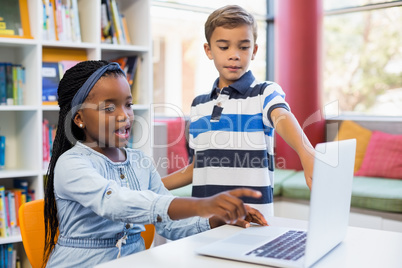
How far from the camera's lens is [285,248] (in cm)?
106

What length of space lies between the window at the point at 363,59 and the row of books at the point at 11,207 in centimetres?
277

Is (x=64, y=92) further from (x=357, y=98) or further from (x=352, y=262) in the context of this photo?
(x=357, y=98)

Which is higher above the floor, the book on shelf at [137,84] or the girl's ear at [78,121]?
the book on shelf at [137,84]

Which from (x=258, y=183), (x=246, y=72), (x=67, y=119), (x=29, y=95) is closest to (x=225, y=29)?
(x=246, y=72)

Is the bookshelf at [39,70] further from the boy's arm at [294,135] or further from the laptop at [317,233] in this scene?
the laptop at [317,233]

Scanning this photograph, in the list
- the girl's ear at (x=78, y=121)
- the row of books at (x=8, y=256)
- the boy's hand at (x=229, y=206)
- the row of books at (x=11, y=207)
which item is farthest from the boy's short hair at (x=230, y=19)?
the row of books at (x=8, y=256)

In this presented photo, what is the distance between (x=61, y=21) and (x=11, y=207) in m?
1.06

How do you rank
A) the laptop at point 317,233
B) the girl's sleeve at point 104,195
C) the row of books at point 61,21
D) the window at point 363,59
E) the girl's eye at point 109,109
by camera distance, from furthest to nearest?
the window at point 363,59
the row of books at point 61,21
the girl's eye at point 109,109
the girl's sleeve at point 104,195
the laptop at point 317,233

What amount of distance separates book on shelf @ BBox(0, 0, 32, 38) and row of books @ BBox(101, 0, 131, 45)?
1.46 feet

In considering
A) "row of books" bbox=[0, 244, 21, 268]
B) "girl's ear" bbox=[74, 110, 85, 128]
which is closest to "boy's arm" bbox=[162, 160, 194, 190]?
"girl's ear" bbox=[74, 110, 85, 128]

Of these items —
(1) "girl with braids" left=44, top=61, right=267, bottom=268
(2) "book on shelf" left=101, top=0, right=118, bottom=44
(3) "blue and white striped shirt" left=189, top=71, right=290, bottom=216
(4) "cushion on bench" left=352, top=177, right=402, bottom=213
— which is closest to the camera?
(1) "girl with braids" left=44, top=61, right=267, bottom=268

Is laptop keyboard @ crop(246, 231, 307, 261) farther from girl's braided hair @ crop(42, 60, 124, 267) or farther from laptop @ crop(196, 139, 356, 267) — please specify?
girl's braided hair @ crop(42, 60, 124, 267)

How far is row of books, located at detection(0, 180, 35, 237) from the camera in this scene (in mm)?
2596

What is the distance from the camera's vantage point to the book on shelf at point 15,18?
8.82 ft
